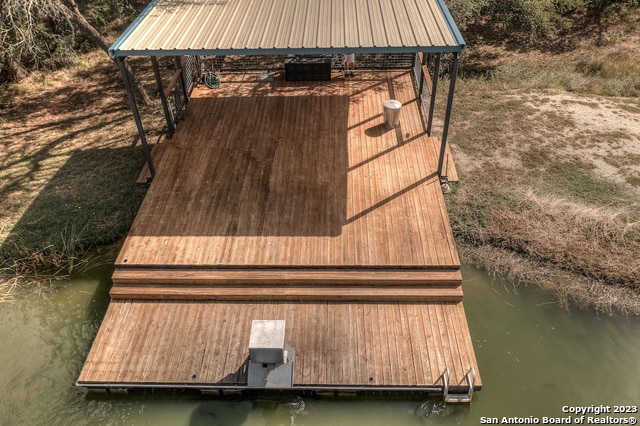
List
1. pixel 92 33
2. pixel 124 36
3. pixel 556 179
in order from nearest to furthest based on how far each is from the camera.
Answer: pixel 124 36
pixel 556 179
pixel 92 33

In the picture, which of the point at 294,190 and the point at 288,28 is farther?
the point at 294,190

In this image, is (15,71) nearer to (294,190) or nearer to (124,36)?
(124,36)

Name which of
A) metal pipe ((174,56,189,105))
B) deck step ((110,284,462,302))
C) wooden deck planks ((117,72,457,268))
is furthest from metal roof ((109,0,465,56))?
deck step ((110,284,462,302))

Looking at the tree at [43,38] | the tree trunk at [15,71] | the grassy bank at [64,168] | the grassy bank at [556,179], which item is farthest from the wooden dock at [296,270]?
the tree trunk at [15,71]

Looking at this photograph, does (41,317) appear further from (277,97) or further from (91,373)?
(277,97)

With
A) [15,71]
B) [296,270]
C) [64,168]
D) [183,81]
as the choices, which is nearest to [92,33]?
[183,81]

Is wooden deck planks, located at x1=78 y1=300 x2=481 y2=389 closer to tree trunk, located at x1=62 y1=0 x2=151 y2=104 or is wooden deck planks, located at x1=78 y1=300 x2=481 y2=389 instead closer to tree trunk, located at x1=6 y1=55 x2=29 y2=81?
tree trunk, located at x1=62 y1=0 x2=151 y2=104

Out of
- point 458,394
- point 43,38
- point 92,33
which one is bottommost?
point 458,394

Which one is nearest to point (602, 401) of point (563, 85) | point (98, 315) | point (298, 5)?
point (98, 315)
